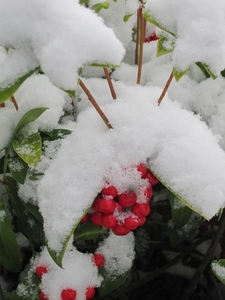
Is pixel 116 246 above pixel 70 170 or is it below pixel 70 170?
below

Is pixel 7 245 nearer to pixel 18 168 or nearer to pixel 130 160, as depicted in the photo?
pixel 18 168

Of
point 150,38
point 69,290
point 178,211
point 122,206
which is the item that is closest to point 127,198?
point 122,206

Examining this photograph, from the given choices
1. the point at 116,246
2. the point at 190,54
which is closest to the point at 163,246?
the point at 116,246

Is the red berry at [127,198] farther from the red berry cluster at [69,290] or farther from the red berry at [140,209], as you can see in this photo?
the red berry cluster at [69,290]

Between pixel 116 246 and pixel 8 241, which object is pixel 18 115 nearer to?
pixel 8 241

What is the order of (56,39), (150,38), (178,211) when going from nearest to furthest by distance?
(56,39) → (178,211) → (150,38)

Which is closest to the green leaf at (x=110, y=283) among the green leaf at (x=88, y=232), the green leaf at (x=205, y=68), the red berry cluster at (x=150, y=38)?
the green leaf at (x=88, y=232)

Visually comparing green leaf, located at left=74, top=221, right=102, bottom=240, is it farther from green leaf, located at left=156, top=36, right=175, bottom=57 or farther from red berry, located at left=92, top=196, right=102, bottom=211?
green leaf, located at left=156, top=36, right=175, bottom=57
